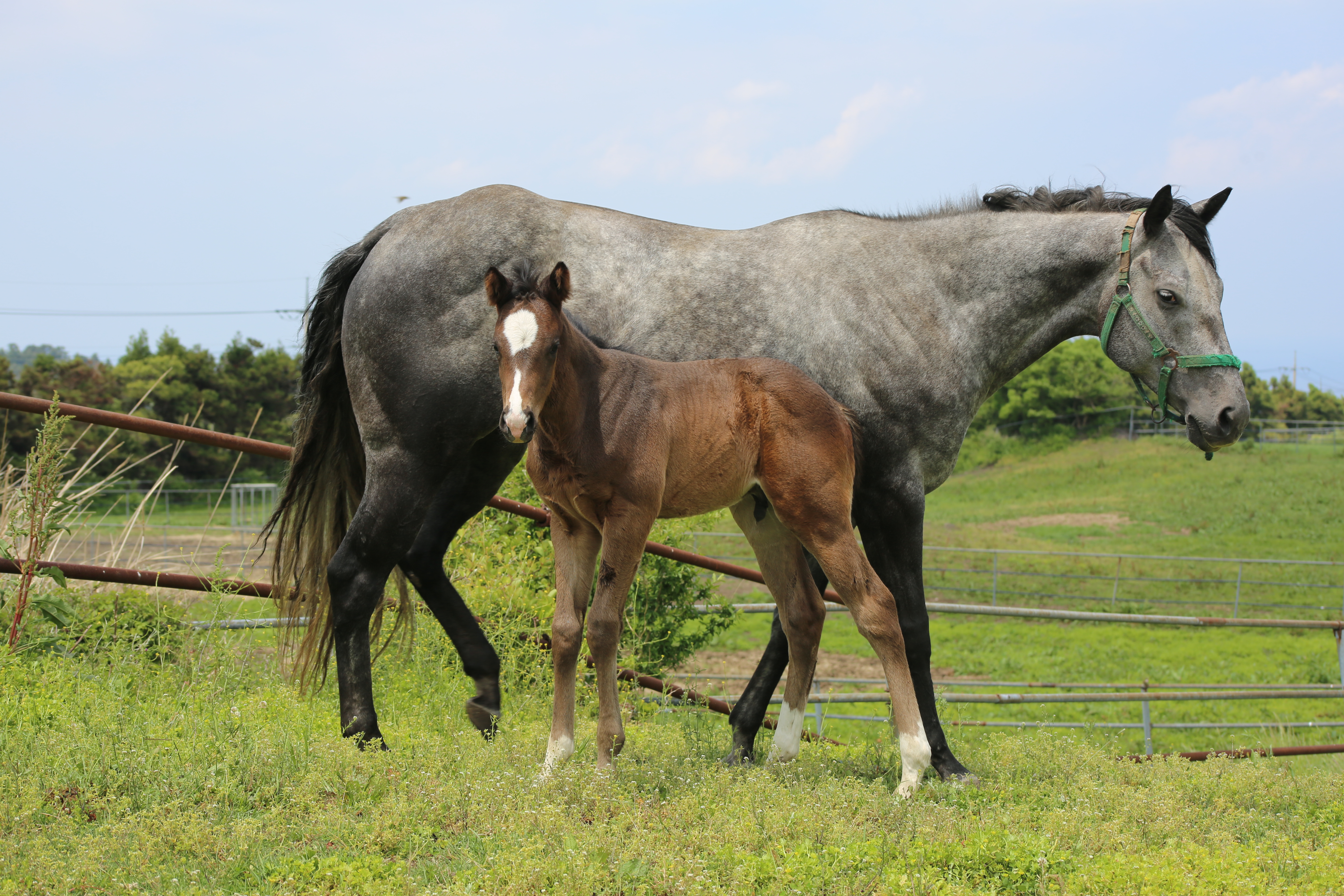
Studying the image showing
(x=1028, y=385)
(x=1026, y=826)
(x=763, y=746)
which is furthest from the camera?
(x=1028, y=385)

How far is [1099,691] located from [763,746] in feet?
46.5

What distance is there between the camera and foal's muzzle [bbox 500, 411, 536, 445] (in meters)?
3.18

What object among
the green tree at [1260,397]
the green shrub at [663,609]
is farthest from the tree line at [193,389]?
the green tree at [1260,397]

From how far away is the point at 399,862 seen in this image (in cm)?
300

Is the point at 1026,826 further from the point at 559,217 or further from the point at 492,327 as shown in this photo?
the point at 559,217

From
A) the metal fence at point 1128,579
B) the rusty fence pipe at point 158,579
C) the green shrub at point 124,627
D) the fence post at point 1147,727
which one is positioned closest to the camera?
the rusty fence pipe at point 158,579

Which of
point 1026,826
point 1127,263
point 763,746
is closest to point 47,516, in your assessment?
point 763,746

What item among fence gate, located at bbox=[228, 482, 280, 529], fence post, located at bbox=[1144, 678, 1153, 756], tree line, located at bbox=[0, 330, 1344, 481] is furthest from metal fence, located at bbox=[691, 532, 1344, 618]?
fence gate, located at bbox=[228, 482, 280, 529]

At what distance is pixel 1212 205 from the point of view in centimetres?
461

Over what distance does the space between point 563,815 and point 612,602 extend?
788 mm

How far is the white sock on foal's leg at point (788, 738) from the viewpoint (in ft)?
14.1

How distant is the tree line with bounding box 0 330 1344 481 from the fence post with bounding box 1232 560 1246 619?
4.81 m

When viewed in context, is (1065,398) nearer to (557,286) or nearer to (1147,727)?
(1147,727)

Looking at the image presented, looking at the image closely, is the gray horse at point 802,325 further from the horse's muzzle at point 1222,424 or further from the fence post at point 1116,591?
the fence post at point 1116,591
